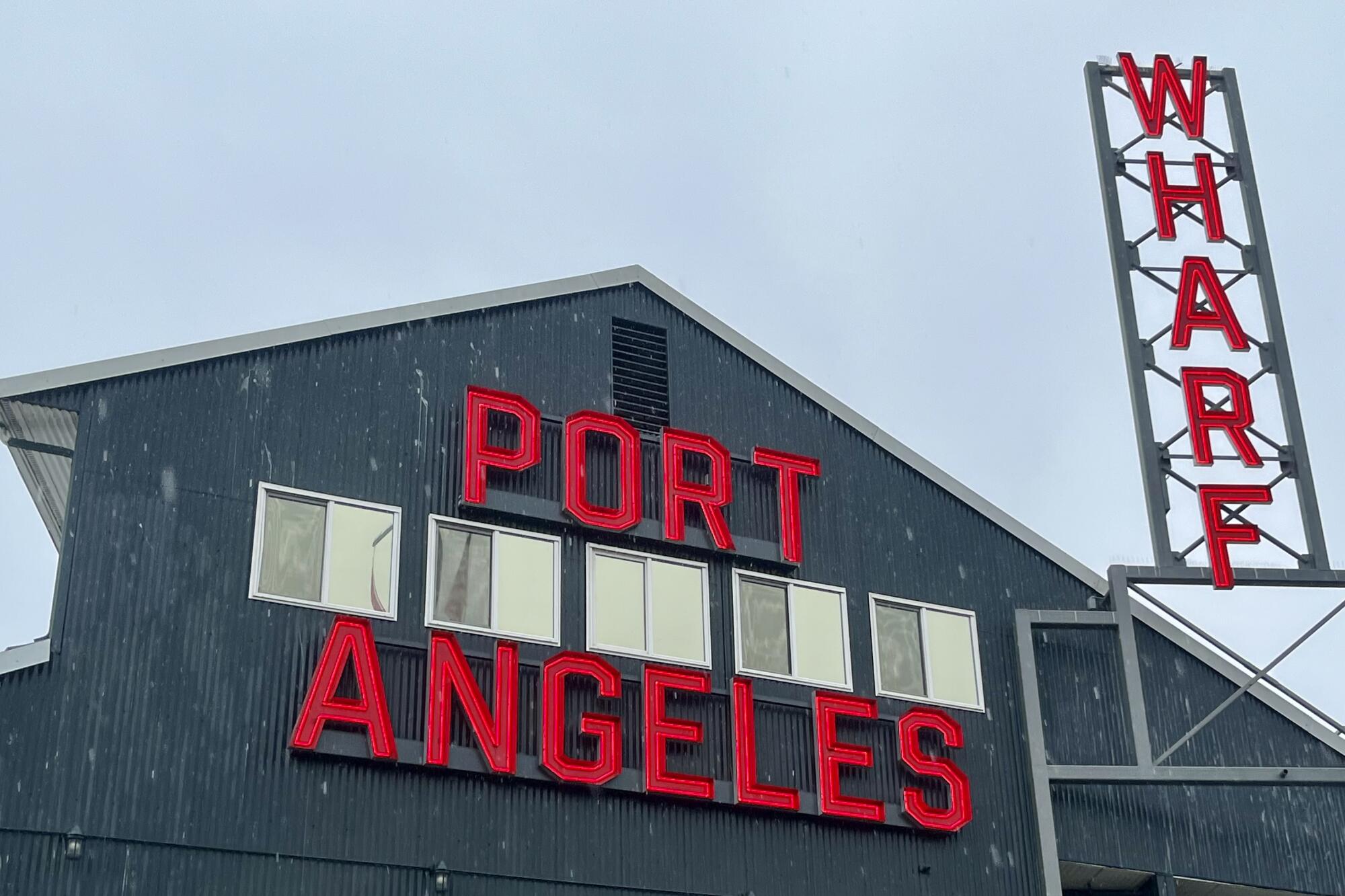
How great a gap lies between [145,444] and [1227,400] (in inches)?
854

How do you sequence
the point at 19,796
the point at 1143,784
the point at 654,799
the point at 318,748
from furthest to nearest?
1. the point at 1143,784
2. the point at 654,799
3. the point at 318,748
4. the point at 19,796

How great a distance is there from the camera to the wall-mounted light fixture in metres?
27.1

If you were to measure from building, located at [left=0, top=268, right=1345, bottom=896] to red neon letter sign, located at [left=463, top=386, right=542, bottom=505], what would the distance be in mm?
71

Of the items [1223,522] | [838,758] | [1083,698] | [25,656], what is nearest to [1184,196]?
[1223,522]

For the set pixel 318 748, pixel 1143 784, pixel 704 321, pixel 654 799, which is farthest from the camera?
pixel 704 321

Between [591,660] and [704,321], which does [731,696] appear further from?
[704,321]

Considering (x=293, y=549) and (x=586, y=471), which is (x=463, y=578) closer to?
(x=293, y=549)

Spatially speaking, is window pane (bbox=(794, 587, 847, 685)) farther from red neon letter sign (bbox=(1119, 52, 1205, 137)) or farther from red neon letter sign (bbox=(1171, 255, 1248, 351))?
red neon letter sign (bbox=(1119, 52, 1205, 137))

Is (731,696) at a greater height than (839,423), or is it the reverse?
(839,423)

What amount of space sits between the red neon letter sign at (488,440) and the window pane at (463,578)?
29.1 inches

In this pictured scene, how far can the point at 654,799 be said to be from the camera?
32344mm

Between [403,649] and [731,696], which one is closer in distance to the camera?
[403,649]

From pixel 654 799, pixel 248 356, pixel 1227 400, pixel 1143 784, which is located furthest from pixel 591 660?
pixel 1227 400

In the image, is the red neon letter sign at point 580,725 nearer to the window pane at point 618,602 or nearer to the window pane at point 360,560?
the window pane at point 618,602
